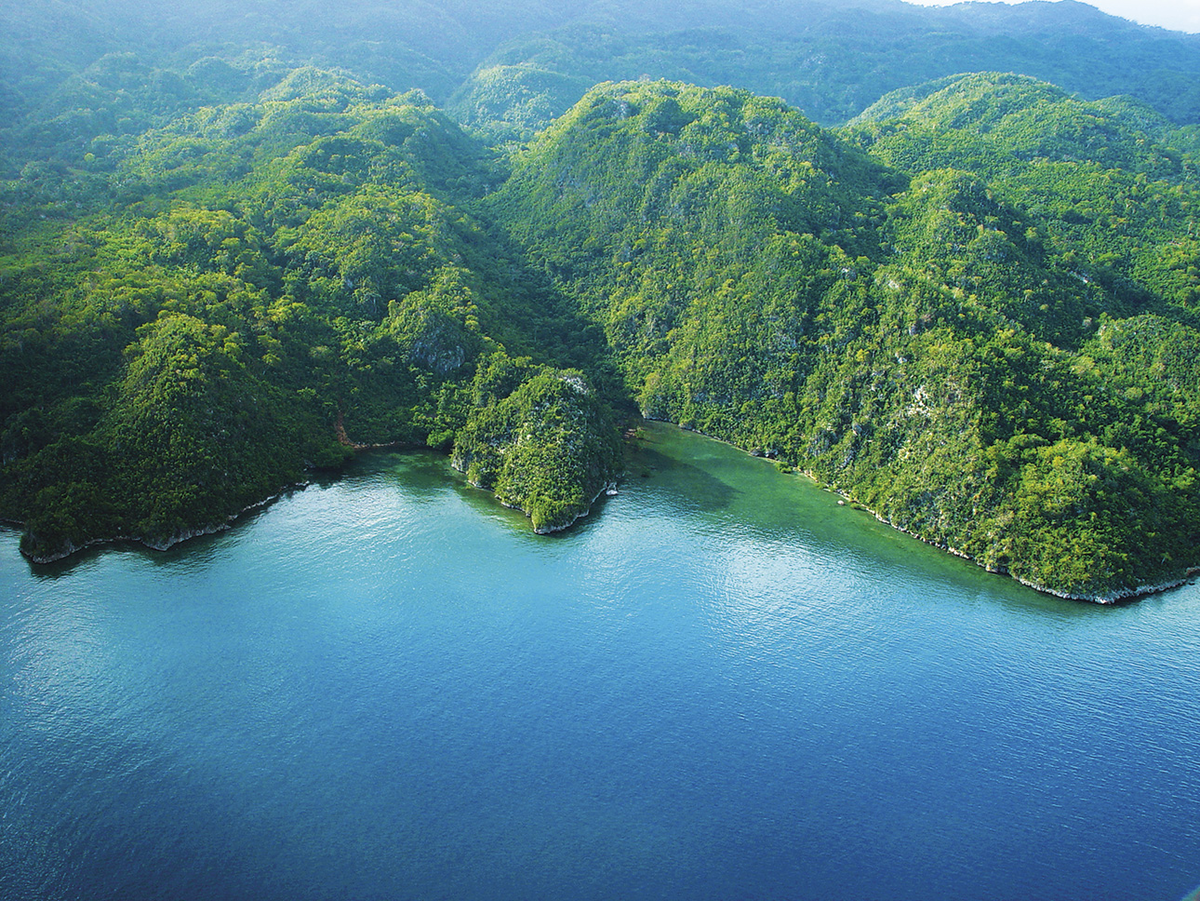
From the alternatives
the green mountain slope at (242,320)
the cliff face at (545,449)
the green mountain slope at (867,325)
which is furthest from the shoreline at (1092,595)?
the green mountain slope at (242,320)

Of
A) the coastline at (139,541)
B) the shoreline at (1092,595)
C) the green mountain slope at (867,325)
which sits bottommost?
the coastline at (139,541)

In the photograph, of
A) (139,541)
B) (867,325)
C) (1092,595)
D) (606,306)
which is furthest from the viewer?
(606,306)

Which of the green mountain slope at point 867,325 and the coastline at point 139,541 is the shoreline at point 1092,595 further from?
the coastline at point 139,541

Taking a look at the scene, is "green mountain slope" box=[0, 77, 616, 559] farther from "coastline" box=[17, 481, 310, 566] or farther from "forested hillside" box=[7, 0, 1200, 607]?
"forested hillside" box=[7, 0, 1200, 607]

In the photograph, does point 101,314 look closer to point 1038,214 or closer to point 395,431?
point 395,431

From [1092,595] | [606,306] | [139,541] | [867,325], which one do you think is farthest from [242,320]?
[1092,595]

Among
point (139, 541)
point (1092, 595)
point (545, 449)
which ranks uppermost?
point (1092, 595)

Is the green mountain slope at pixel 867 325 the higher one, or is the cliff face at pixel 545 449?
the green mountain slope at pixel 867 325

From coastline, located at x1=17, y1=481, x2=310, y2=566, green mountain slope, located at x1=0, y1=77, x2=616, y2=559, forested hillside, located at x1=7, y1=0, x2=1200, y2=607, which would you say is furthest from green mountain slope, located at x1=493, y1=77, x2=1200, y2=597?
coastline, located at x1=17, y1=481, x2=310, y2=566

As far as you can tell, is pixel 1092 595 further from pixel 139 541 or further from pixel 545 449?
pixel 139 541
